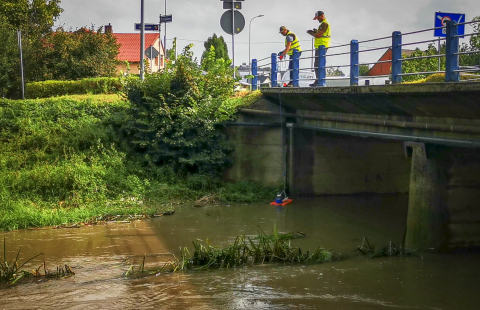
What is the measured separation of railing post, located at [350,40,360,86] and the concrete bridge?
0.33 m

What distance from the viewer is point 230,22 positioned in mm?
15781

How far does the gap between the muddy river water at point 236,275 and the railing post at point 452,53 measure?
336 cm

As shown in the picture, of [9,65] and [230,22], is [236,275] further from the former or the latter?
[9,65]

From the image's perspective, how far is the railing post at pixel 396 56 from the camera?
10242mm

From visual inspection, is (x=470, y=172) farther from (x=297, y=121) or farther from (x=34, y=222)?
(x=34, y=222)

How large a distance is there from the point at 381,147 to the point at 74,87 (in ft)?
44.7

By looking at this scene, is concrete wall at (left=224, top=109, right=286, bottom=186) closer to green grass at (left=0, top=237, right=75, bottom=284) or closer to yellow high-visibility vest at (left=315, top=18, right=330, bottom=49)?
yellow high-visibility vest at (left=315, top=18, right=330, bottom=49)

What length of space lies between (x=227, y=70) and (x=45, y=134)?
613 centimetres

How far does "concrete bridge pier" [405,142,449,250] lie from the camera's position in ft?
35.3

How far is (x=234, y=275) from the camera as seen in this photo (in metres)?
9.43

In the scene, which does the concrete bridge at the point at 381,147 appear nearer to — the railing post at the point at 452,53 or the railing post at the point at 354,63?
the railing post at the point at 452,53

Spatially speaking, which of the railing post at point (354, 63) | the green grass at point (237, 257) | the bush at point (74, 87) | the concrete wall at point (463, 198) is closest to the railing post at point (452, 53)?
the concrete wall at point (463, 198)

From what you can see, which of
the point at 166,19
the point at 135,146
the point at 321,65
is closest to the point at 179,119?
the point at 135,146

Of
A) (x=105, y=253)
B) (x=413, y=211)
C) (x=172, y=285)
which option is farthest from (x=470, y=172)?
(x=105, y=253)
